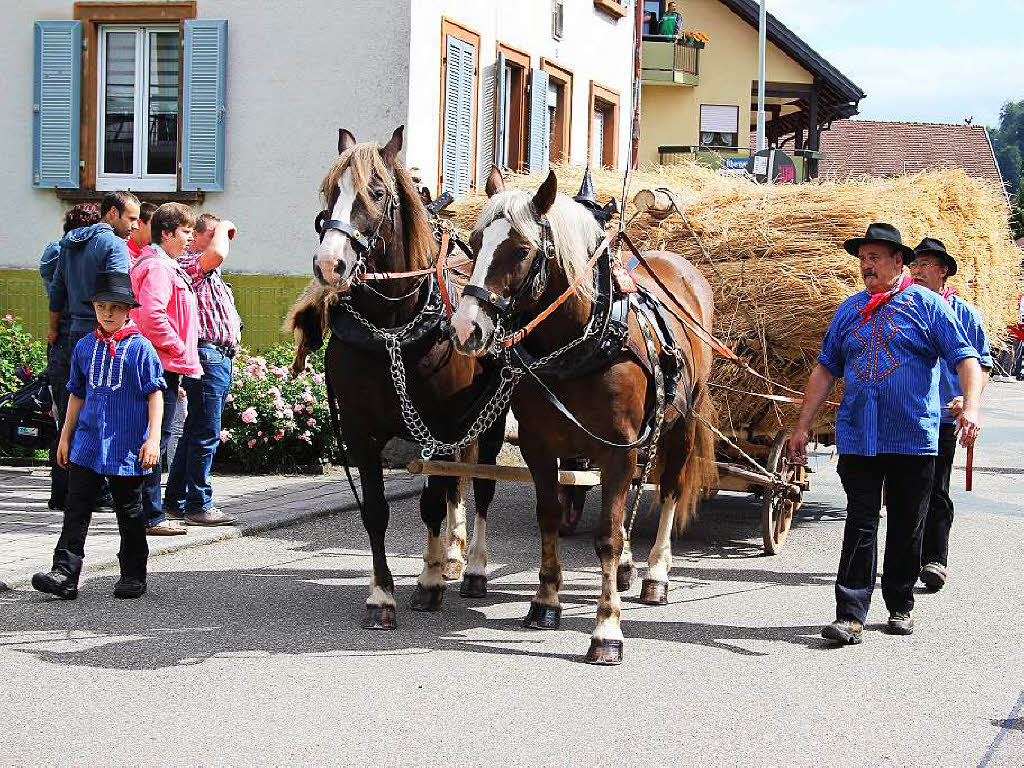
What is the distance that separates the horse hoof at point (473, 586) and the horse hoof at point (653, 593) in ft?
2.67

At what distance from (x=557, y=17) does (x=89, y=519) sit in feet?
37.1

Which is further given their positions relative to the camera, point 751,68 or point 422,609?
point 751,68

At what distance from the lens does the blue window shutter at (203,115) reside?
12.9m

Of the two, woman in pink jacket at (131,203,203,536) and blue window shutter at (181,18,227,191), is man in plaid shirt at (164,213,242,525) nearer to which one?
woman in pink jacket at (131,203,203,536)

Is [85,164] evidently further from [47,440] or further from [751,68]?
[751,68]

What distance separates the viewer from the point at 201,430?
8.68 metres

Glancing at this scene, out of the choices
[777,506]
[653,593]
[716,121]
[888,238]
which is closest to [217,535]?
[653,593]

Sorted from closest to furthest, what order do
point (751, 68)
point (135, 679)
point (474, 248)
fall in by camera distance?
point (135, 679) → point (474, 248) → point (751, 68)

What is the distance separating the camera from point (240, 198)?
13.1 metres

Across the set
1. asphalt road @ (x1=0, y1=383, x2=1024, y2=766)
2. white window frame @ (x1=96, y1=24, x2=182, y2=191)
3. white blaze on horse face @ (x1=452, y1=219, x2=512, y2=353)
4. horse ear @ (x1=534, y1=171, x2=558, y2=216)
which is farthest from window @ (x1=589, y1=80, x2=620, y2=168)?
white blaze on horse face @ (x1=452, y1=219, x2=512, y2=353)

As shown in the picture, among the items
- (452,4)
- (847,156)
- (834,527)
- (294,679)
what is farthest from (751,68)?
(294,679)

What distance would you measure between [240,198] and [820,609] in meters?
7.97

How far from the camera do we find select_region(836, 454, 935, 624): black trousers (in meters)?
6.27

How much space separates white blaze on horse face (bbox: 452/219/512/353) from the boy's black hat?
1.98 meters
